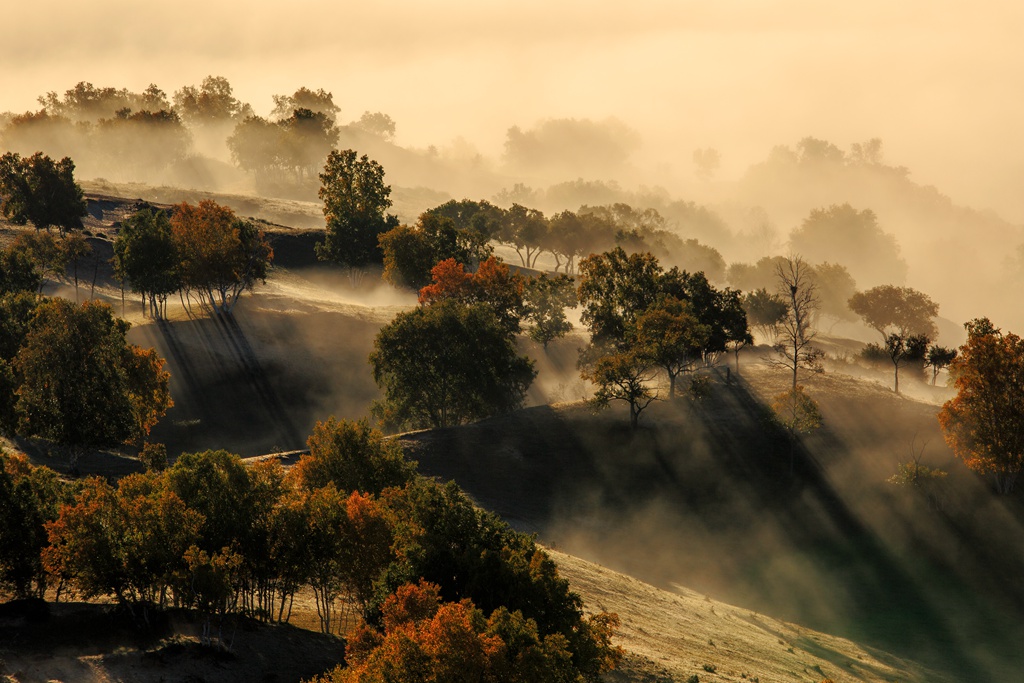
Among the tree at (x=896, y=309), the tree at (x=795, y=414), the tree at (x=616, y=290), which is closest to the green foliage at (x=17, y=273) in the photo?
the tree at (x=616, y=290)

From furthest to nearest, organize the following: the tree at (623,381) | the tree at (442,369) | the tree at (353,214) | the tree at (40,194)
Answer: the tree at (353,214) < the tree at (40,194) < the tree at (442,369) < the tree at (623,381)

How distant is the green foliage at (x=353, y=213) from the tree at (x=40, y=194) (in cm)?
3943

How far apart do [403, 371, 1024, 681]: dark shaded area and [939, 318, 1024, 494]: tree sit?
120 inches

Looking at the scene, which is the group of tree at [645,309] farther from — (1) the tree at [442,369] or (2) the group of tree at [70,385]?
(2) the group of tree at [70,385]

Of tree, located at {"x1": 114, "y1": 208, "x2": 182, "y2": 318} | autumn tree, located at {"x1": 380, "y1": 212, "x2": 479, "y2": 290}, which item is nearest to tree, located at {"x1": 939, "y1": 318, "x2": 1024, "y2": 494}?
autumn tree, located at {"x1": 380, "y1": 212, "x2": 479, "y2": 290}

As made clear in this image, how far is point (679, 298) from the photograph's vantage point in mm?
118875

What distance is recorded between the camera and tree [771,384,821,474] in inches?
3679

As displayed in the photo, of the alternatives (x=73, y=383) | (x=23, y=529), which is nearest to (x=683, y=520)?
(x=73, y=383)

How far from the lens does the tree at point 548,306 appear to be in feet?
422

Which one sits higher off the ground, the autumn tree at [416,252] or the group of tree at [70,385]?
the autumn tree at [416,252]

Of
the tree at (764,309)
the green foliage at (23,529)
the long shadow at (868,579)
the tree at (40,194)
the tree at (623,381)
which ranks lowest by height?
the long shadow at (868,579)

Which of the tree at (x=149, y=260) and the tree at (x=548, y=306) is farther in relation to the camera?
the tree at (x=548, y=306)

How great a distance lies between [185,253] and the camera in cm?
11725

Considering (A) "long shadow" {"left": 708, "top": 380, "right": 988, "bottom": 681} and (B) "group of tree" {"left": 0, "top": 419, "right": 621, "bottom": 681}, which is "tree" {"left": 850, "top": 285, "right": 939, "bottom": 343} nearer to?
(A) "long shadow" {"left": 708, "top": 380, "right": 988, "bottom": 681}
